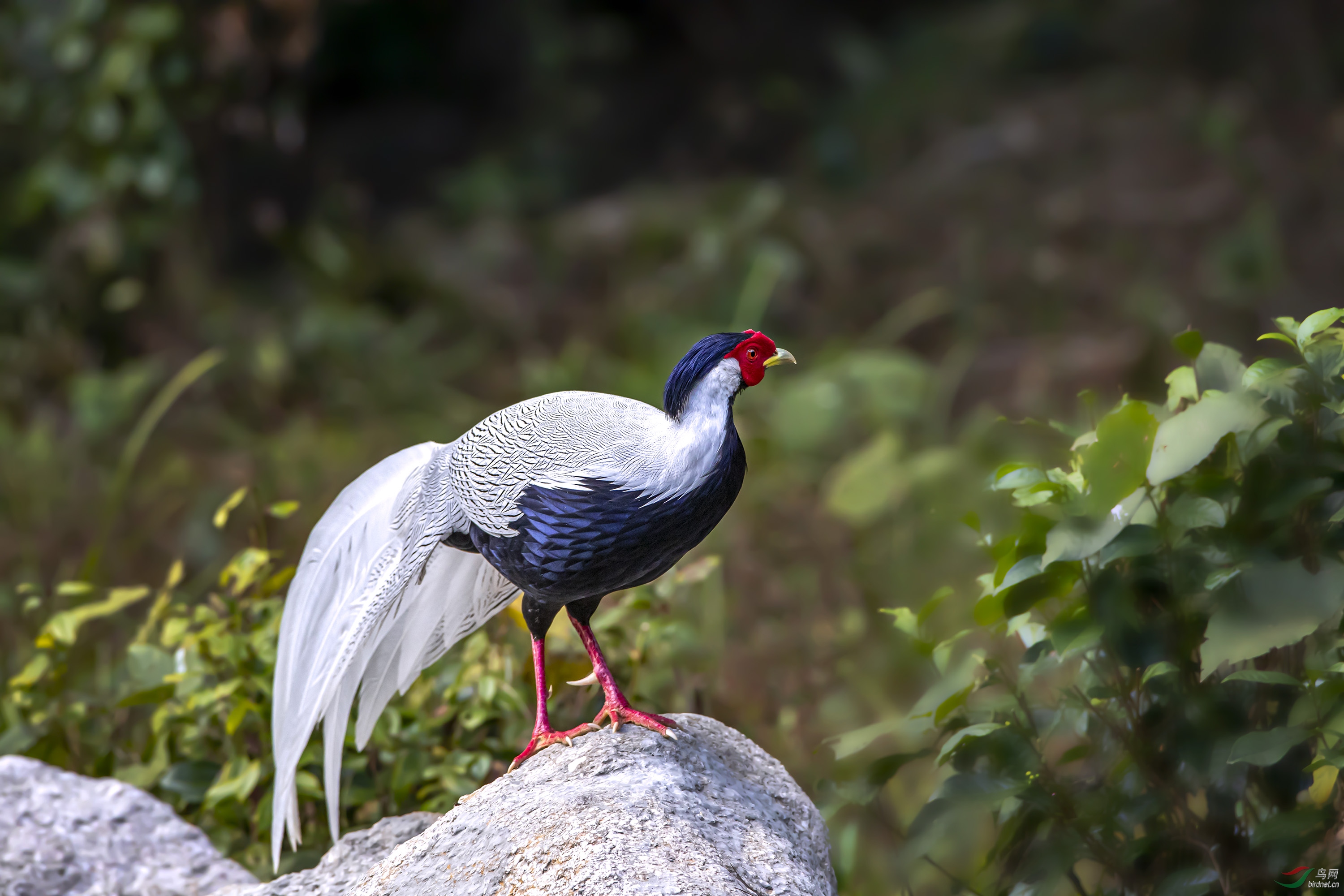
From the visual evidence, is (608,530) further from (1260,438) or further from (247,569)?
(247,569)

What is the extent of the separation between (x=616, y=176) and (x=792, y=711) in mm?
4994

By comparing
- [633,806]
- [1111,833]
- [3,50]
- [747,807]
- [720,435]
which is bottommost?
[1111,833]

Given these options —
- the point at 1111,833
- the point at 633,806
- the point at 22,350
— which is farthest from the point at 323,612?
the point at 22,350

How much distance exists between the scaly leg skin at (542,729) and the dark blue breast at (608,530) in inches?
9.6

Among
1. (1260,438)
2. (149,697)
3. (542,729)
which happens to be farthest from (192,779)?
(1260,438)

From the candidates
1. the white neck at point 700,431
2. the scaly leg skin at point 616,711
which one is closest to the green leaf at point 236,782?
the scaly leg skin at point 616,711

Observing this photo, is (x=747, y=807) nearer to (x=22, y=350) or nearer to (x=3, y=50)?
(x=22, y=350)

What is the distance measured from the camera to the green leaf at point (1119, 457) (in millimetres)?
1709

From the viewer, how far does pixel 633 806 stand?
168cm

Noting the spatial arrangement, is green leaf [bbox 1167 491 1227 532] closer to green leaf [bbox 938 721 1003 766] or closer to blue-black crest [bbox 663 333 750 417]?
green leaf [bbox 938 721 1003 766]

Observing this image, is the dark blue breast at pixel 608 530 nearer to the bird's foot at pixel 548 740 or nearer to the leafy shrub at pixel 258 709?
the bird's foot at pixel 548 740

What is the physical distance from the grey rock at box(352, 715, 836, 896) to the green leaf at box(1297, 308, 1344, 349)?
3.44ft

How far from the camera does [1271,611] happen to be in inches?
63.9

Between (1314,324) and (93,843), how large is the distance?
7.39 ft
